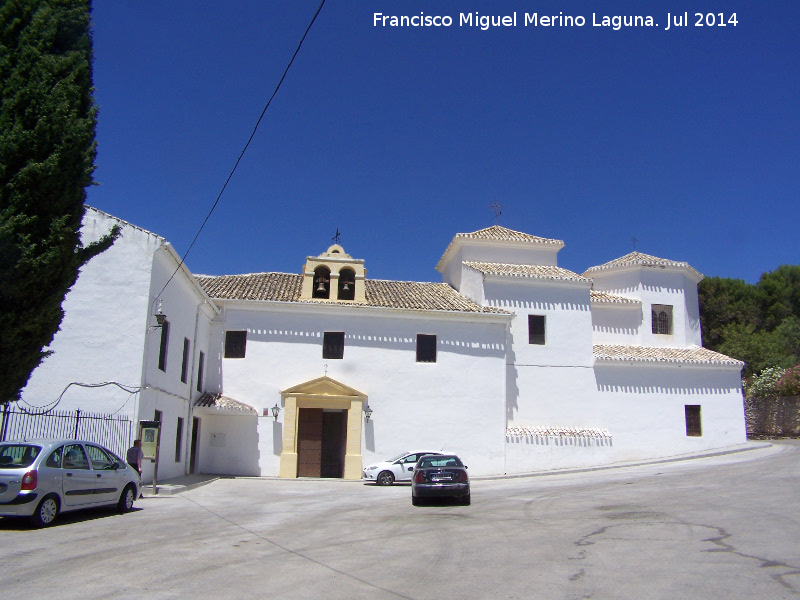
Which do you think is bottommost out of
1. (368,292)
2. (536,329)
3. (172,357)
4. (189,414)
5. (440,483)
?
(440,483)

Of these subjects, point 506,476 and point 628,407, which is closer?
point 506,476

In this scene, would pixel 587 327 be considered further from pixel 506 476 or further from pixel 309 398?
pixel 309 398

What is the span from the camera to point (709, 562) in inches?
325

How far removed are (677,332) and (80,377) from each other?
2292 cm

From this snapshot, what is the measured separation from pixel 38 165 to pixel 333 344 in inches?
604

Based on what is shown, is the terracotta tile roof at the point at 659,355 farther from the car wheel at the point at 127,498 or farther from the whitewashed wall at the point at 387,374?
the car wheel at the point at 127,498

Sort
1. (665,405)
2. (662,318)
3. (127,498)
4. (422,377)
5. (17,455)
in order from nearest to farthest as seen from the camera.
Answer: (17,455) → (127,498) → (422,377) → (665,405) → (662,318)

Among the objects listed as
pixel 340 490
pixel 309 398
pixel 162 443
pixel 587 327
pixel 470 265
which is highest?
pixel 470 265

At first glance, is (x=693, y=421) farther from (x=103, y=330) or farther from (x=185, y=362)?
(x=103, y=330)

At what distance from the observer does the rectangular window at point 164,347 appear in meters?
19.3

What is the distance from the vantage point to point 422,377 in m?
24.6

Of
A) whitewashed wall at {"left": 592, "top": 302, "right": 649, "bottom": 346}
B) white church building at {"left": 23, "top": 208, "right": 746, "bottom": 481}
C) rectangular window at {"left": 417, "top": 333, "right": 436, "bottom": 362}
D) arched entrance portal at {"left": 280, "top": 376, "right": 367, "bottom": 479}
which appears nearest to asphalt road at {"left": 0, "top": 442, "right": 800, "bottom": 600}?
arched entrance portal at {"left": 280, "top": 376, "right": 367, "bottom": 479}

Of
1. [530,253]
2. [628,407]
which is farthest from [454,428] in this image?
[530,253]

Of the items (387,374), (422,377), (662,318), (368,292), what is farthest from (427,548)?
(662,318)
